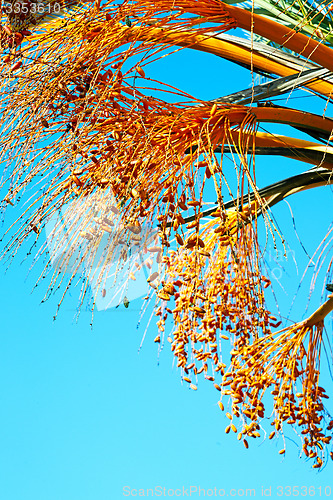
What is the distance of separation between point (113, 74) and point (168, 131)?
0.79ft

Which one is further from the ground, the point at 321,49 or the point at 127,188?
the point at 321,49

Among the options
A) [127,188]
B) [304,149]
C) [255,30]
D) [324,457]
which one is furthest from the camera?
[324,457]

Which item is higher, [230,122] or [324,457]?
[230,122]

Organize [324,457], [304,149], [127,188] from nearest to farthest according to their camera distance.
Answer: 1. [127,188]
2. [304,149]
3. [324,457]

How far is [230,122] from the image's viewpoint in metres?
1.92

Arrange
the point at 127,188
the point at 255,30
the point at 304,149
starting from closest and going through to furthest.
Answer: the point at 127,188
the point at 255,30
the point at 304,149

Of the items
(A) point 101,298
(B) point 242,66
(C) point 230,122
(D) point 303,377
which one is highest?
(B) point 242,66

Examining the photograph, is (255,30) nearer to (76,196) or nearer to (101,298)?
(76,196)

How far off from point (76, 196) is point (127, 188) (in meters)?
0.24

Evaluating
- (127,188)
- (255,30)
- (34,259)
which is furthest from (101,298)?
(255,30)

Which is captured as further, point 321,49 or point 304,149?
point 304,149

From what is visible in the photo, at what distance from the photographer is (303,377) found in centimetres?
261

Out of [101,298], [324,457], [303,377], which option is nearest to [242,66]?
[101,298]

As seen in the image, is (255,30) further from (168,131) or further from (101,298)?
(101,298)
